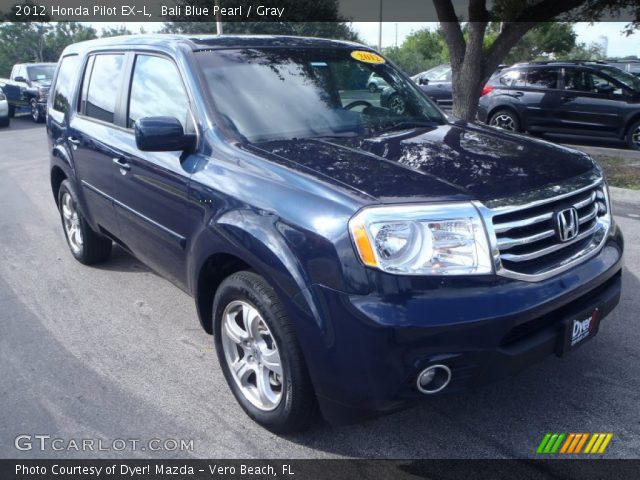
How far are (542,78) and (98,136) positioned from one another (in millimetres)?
10135

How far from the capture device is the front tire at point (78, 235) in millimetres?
5375

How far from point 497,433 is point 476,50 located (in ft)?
26.9

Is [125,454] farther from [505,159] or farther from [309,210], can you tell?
[505,159]

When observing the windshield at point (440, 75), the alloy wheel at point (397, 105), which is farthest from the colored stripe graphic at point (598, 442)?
the windshield at point (440, 75)

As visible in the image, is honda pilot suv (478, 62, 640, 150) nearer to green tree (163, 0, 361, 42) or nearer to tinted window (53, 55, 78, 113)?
tinted window (53, 55, 78, 113)

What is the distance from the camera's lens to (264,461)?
2869 mm

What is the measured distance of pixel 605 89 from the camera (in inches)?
447

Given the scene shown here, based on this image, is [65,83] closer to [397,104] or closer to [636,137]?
[397,104]

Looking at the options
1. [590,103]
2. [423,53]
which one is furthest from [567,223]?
[423,53]

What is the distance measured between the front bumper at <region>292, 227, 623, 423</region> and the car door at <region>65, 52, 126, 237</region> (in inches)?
96.5

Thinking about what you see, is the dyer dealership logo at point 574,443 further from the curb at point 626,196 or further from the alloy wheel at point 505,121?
the alloy wheel at point 505,121

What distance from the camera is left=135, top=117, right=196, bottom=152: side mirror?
3217 mm

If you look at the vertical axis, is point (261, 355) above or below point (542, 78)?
below

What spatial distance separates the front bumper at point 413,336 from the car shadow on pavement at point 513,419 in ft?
0.91
